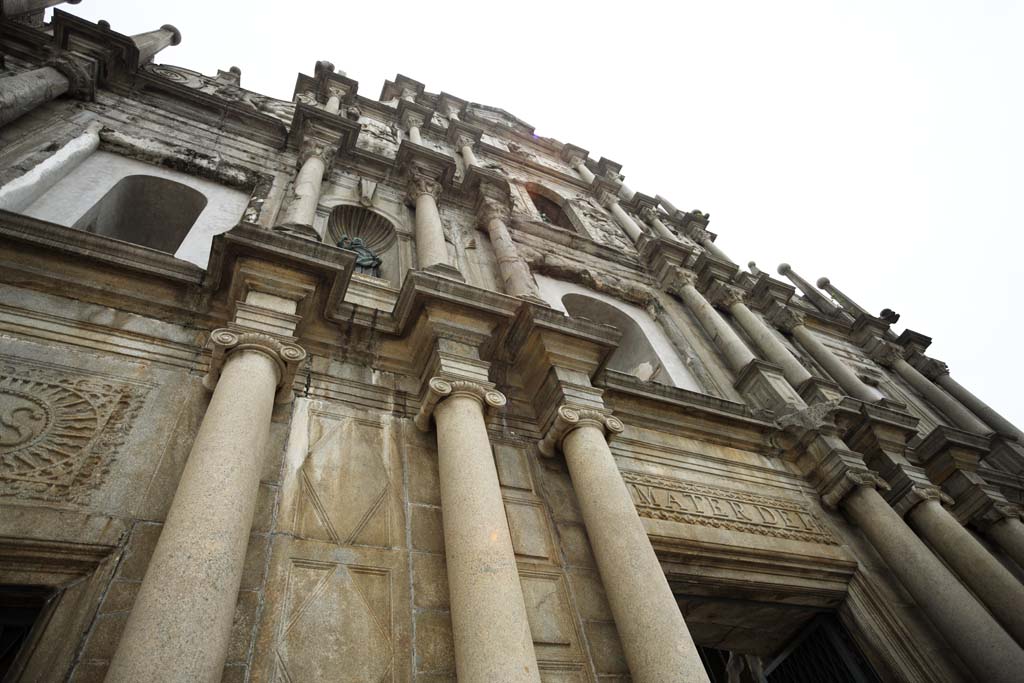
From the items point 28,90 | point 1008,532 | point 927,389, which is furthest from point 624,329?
point 927,389

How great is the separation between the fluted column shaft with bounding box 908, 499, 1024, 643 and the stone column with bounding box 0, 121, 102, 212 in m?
11.2

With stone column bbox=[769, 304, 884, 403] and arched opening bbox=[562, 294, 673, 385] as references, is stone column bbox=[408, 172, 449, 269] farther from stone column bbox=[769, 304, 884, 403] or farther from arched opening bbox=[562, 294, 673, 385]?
stone column bbox=[769, 304, 884, 403]

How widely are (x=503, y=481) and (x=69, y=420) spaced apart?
3405 mm

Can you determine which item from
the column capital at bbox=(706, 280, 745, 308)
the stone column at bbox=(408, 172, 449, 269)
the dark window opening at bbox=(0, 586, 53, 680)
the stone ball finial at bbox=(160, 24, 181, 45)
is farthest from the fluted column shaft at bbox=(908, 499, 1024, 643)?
the stone ball finial at bbox=(160, 24, 181, 45)

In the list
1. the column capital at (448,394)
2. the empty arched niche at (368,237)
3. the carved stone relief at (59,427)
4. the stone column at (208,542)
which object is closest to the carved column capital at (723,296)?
the empty arched niche at (368,237)

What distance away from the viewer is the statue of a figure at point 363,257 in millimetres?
7895

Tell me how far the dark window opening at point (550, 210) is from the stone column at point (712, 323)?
369cm

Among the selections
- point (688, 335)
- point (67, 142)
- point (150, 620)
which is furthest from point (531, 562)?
point (67, 142)

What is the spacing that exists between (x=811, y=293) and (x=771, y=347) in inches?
410

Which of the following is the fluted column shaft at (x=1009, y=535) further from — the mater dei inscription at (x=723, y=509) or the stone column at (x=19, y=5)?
the stone column at (x=19, y=5)

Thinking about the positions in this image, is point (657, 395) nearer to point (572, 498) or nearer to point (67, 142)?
point (572, 498)

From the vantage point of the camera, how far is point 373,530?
416 cm

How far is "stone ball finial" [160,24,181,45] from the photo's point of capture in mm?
12523

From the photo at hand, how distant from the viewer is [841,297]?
20.1 meters
